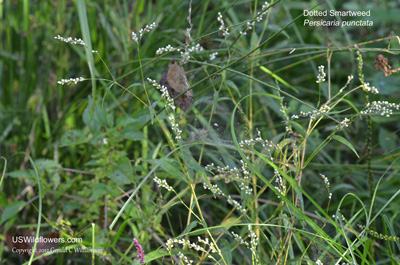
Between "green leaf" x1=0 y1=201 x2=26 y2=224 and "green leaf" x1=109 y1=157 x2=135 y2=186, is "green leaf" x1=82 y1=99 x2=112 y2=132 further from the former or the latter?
"green leaf" x1=0 y1=201 x2=26 y2=224

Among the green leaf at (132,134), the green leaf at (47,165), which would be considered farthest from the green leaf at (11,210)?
the green leaf at (132,134)

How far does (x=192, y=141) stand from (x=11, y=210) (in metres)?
0.56

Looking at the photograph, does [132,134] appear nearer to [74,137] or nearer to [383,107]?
[74,137]

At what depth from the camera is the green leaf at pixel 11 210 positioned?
4.31ft

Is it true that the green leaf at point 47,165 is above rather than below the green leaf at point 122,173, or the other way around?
above

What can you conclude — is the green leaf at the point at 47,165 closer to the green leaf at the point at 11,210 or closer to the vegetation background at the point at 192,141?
the vegetation background at the point at 192,141

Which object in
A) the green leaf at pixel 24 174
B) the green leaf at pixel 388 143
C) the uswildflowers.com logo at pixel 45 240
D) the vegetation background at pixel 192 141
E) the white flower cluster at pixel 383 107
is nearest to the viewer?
the white flower cluster at pixel 383 107

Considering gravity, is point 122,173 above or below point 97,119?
below

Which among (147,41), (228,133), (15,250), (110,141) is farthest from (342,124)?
(15,250)

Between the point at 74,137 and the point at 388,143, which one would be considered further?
the point at 388,143

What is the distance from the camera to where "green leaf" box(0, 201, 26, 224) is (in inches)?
51.7

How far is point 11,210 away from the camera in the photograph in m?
1.33

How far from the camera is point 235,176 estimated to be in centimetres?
107

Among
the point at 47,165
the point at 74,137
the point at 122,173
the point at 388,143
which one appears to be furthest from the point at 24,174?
the point at 388,143
